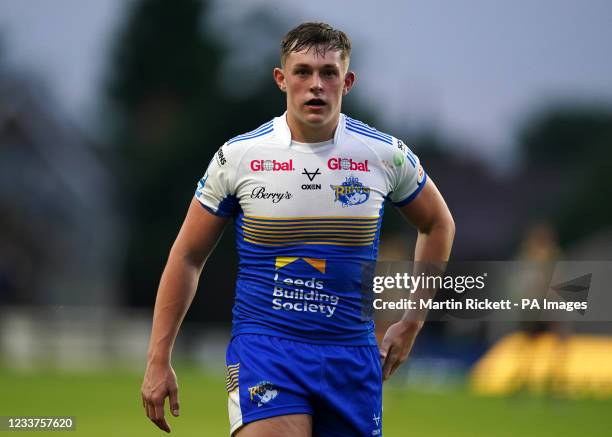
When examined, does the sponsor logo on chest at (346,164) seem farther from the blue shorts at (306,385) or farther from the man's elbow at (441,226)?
the blue shorts at (306,385)

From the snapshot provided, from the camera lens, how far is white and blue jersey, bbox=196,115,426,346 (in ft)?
19.4

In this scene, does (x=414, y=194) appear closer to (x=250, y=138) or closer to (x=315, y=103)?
(x=315, y=103)

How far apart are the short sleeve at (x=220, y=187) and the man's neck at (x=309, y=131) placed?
323 millimetres

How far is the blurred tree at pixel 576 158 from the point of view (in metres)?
46.2

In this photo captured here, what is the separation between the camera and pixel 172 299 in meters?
6.06

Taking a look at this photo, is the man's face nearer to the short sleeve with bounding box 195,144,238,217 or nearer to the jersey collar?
the jersey collar

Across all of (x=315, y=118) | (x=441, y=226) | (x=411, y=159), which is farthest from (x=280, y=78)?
(x=441, y=226)

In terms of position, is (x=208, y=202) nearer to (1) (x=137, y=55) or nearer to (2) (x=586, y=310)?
(2) (x=586, y=310)

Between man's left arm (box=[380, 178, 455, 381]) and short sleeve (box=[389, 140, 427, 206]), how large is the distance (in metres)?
0.04

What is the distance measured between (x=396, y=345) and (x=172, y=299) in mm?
1142

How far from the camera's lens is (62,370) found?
2644 centimetres

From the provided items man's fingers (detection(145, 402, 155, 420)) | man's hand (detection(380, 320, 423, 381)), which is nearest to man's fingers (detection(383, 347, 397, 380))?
man's hand (detection(380, 320, 423, 381))

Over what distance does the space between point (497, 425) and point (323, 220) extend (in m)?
9.48

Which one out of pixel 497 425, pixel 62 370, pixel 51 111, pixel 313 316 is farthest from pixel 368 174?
pixel 51 111
